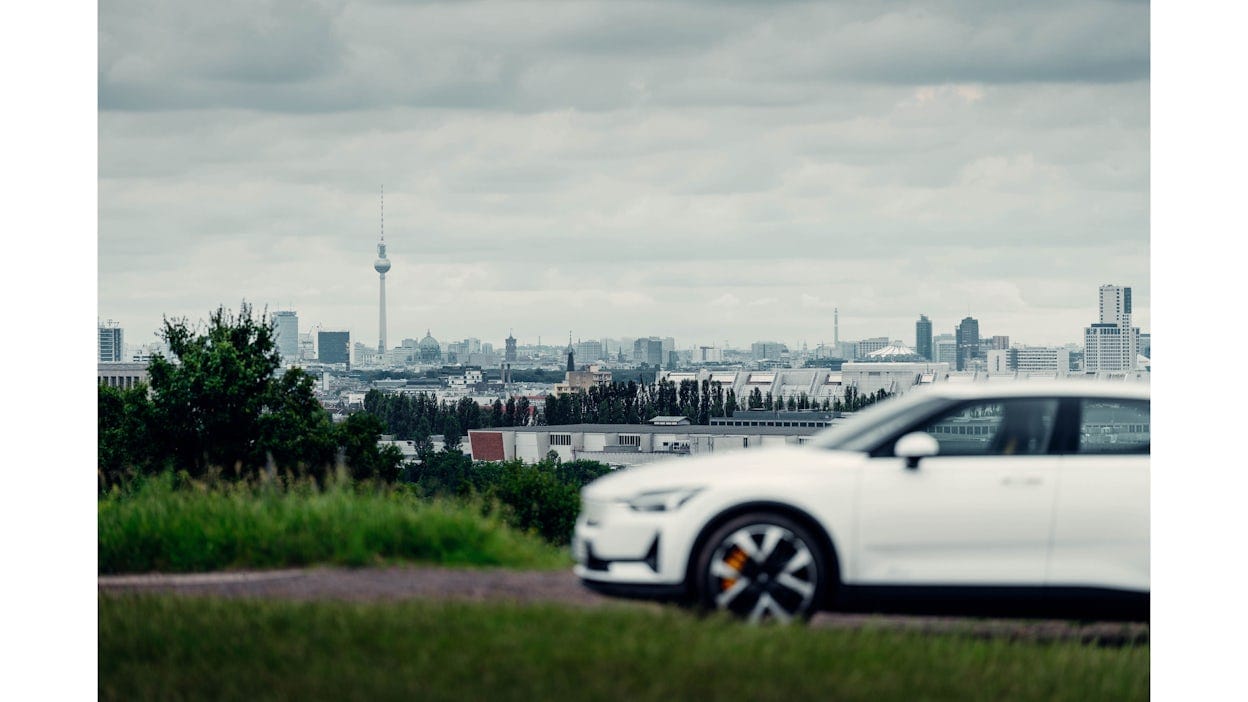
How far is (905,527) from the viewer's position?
269 inches

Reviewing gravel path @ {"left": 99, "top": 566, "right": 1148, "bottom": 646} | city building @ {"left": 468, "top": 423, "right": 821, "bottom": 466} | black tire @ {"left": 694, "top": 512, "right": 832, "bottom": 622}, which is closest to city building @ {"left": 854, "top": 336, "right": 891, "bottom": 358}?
city building @ {"left": 468, "top": 423, "right": 821, "bottom": 466}

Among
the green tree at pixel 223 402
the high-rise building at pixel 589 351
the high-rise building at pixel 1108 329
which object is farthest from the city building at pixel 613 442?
the high-rise building at pixel 589 351

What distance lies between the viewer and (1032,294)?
2327 centimetres

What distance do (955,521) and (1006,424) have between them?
0.62 m

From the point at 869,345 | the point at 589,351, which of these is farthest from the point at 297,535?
the point at 589,351

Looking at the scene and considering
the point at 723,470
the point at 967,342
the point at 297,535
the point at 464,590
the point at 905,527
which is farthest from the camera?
the point at 967,342

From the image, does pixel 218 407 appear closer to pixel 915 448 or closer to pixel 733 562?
pixel 733 562

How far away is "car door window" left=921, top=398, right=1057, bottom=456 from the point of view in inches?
277

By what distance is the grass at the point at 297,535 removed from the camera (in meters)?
9.14

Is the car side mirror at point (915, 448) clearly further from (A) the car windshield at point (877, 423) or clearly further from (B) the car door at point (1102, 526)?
(B) the car door at point (1102, 526)

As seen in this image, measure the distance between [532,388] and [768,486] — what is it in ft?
474

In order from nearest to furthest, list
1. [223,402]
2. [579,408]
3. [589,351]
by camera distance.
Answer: [223,402], [579,408], [589,351]
